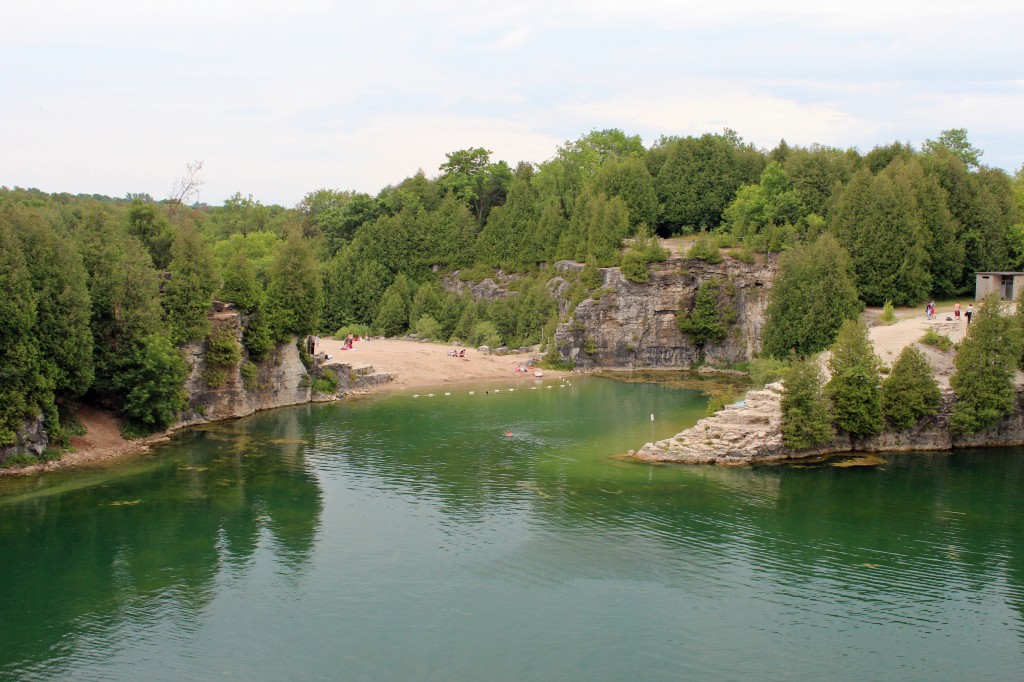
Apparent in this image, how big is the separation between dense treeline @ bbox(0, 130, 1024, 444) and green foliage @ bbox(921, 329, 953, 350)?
10273 mm

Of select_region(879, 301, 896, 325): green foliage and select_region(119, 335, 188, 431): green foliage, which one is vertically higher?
select_region(879, 301, 896, 325): green foliage

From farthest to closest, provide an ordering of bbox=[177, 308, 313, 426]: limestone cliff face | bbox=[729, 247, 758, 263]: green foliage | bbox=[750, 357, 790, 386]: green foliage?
bbox=[729, 247, 758, 263]: green foliage < bbox=[750, 357, 790, 386]: green foliage < bbox=[177, 308, 313, 426]: limestone cliff face

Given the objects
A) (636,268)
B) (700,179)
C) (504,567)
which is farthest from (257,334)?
(700,179)

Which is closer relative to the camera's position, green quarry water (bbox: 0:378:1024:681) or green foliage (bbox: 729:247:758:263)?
green quarry water (bbox: 0:378:1024:681)

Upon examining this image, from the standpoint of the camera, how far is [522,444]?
51.2 metres

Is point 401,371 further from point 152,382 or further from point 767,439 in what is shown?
point 767,439

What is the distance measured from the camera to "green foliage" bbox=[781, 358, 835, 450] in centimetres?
4650

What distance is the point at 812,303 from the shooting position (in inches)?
2509

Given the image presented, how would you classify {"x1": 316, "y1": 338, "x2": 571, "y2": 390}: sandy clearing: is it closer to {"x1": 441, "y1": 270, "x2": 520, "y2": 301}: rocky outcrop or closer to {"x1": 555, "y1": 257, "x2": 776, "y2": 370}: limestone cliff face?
{"x1": 555, "y1": 257, "x2": 776, "y2": 370}: limestone cliff face

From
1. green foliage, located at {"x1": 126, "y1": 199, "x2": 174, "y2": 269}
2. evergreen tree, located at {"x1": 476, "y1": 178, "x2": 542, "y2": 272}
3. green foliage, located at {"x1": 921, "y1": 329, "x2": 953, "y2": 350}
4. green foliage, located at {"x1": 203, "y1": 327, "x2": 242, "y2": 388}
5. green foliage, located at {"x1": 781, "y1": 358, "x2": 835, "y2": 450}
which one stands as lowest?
green foliage, located at {"x1": 781, "y1": 358, "x2": 835, "y2": 450}

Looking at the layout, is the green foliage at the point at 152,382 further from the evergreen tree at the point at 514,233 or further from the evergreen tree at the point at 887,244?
the evergreen tree at the point at 514,233

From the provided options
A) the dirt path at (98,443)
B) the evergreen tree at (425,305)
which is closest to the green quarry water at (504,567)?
the dirt path at (98,443)

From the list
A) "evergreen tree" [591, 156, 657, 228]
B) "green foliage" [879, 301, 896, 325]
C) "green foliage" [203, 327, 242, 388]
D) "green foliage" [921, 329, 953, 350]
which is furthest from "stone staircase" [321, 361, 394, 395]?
"green foliage" [921, 329, 953, 350]

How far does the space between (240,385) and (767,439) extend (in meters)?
33.9
